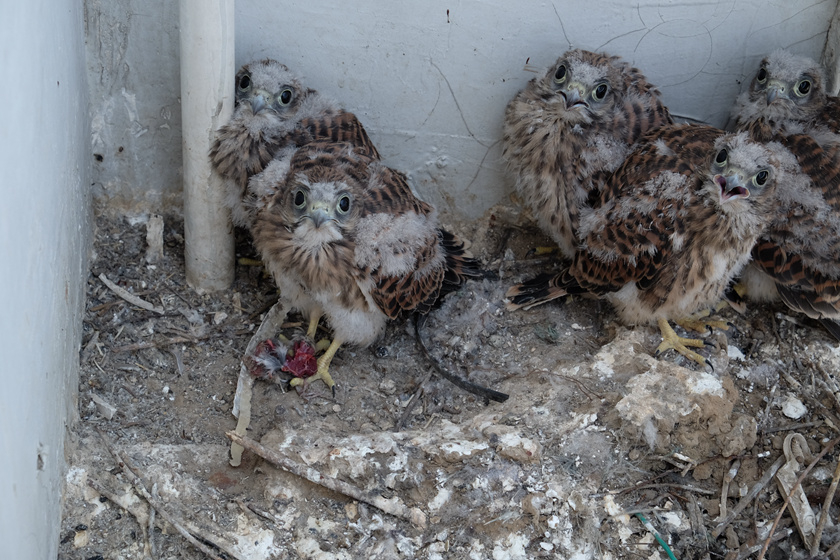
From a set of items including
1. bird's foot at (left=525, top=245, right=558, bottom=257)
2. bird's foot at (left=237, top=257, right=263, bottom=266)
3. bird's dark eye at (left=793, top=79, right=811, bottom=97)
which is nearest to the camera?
bird's dark eye at (left=793, top=79, right=811, bottom=97)

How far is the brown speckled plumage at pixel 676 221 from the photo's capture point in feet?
10.3

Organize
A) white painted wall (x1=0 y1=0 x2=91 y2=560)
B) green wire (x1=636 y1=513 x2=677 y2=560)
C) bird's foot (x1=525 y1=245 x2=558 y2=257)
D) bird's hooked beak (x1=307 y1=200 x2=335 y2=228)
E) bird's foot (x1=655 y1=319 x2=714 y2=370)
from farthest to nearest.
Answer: bird's foot (x1=525 y1=245 x2=558 y2=257), bird's foot (x1=655 y1=319 x2=714 y2=370), bird's hooked beak (x1=307 y1=200 x2=335 y2=228), green wire (x1=636 y1=513 x2=677 y2=560), white painted wall (x1=0 y1=0 x2=91 y2=560)

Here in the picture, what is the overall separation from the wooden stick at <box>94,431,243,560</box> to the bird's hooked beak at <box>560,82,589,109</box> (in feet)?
7.54

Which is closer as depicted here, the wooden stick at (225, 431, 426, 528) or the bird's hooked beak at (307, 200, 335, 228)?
the wooden stick at (225, 431, 426, 528)

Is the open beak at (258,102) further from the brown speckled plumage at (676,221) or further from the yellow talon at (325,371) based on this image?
the brown speckled plumage at (676,221)

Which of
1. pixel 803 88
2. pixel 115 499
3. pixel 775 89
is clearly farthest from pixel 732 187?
pixel 115 499

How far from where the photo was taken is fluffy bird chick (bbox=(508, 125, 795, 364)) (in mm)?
3145

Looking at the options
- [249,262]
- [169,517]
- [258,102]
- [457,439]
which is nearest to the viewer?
[169,517]

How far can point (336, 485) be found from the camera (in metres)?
2.79

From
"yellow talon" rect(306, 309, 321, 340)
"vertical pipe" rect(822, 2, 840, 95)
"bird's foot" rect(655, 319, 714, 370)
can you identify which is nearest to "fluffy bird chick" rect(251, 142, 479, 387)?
"yellow talon" rect(306, 309, 321, 340)

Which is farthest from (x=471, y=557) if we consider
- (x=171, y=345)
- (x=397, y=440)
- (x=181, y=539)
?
(x=171, y=345)

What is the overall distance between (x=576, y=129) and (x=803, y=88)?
107 centimetres

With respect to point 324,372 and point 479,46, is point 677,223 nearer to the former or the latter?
point 479,46

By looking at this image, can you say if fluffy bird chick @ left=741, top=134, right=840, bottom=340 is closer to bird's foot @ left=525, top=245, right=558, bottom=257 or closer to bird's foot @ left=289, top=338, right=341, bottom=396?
bird's foot @ left=525, top=245, right=558, bottom=257
